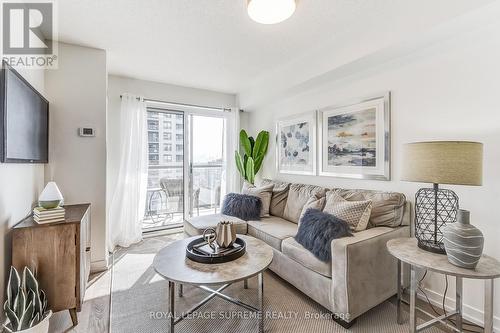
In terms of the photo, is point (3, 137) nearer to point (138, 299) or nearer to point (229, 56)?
point (138, 299)

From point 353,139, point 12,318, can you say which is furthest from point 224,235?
point 353,139

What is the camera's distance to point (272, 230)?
2.61 meters

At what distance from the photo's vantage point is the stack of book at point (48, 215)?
176 centimetres

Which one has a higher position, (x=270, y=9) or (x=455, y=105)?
(x=270, y=9)

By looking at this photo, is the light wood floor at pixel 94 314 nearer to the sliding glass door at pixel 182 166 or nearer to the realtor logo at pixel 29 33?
the sliding glass door at pixel 182 166

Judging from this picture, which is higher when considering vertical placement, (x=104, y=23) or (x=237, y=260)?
(x=104, y=23)

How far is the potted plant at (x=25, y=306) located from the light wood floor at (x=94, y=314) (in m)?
0.27

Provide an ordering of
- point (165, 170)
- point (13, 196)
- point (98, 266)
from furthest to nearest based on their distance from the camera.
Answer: point (165, 170) → point (98, 266) → point (13, 196)

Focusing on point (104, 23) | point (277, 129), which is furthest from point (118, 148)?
point (277, 129)

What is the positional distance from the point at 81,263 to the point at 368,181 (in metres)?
2.76

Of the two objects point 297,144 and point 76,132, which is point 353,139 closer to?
point 297,144

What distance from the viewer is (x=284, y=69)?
3.14 m

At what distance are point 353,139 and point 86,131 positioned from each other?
117 inches

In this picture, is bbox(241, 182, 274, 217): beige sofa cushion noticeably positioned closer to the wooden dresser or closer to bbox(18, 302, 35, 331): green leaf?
the wooden dresser
